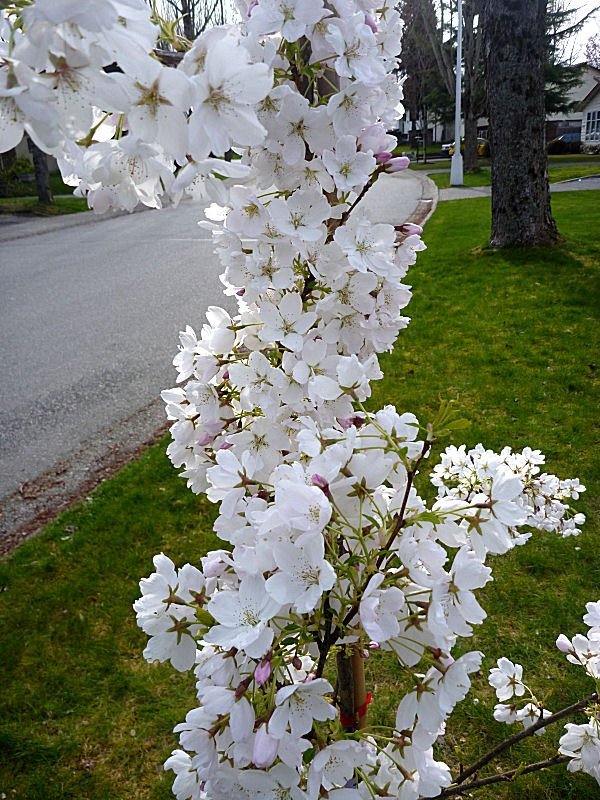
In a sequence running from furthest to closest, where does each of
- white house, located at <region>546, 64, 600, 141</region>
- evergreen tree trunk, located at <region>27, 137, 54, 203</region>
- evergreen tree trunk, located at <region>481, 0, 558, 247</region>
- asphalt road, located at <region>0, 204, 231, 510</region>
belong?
white house, located at <region>546, 64, 600, 141</region> → evergreen tree trunk, located at <region>27, 137, 54, 203</region> → evergreen tree trunk, located at <region>481, 0, 558, 247</region> → asphalt road, located at <region>0, 204, 231, 510</region>

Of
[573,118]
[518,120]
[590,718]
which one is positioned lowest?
[590,718]

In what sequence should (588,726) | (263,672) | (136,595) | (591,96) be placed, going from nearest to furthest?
(263,672)
(588,726)
(136,595)
(591,96)

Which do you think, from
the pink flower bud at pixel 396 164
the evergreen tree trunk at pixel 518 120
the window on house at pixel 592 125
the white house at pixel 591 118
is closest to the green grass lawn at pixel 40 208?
the evergreen tree trunk at pixel 518 120

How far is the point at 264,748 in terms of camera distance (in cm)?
98

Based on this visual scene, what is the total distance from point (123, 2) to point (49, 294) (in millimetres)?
10054

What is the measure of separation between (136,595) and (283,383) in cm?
260

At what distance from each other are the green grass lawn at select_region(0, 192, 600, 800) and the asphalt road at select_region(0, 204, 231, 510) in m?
1.00

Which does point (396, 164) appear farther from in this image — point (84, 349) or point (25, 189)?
point (25, 189)

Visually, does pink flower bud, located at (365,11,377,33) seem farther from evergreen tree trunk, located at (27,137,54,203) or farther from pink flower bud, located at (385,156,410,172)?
evergreen tree trunk, located at (27,137,54,203)

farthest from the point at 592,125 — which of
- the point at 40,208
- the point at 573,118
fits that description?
the point at 40,208

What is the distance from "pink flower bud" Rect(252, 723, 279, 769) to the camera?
968mm

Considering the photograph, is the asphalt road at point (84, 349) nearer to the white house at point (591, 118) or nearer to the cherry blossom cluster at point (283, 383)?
the cherry blossom cluster at point (283, 383)

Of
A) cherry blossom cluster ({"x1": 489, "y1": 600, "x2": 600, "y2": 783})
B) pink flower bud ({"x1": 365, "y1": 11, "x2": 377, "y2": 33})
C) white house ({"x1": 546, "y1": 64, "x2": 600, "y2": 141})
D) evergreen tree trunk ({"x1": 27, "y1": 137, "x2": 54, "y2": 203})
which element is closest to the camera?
pink flower bud ({"x1": 365, "y1": 11, "x2": 377, "y2": 33})

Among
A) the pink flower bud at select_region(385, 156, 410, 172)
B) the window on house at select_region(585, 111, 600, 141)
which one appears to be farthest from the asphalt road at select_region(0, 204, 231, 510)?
the window on house at select_region(585, 111, 600, 141)
